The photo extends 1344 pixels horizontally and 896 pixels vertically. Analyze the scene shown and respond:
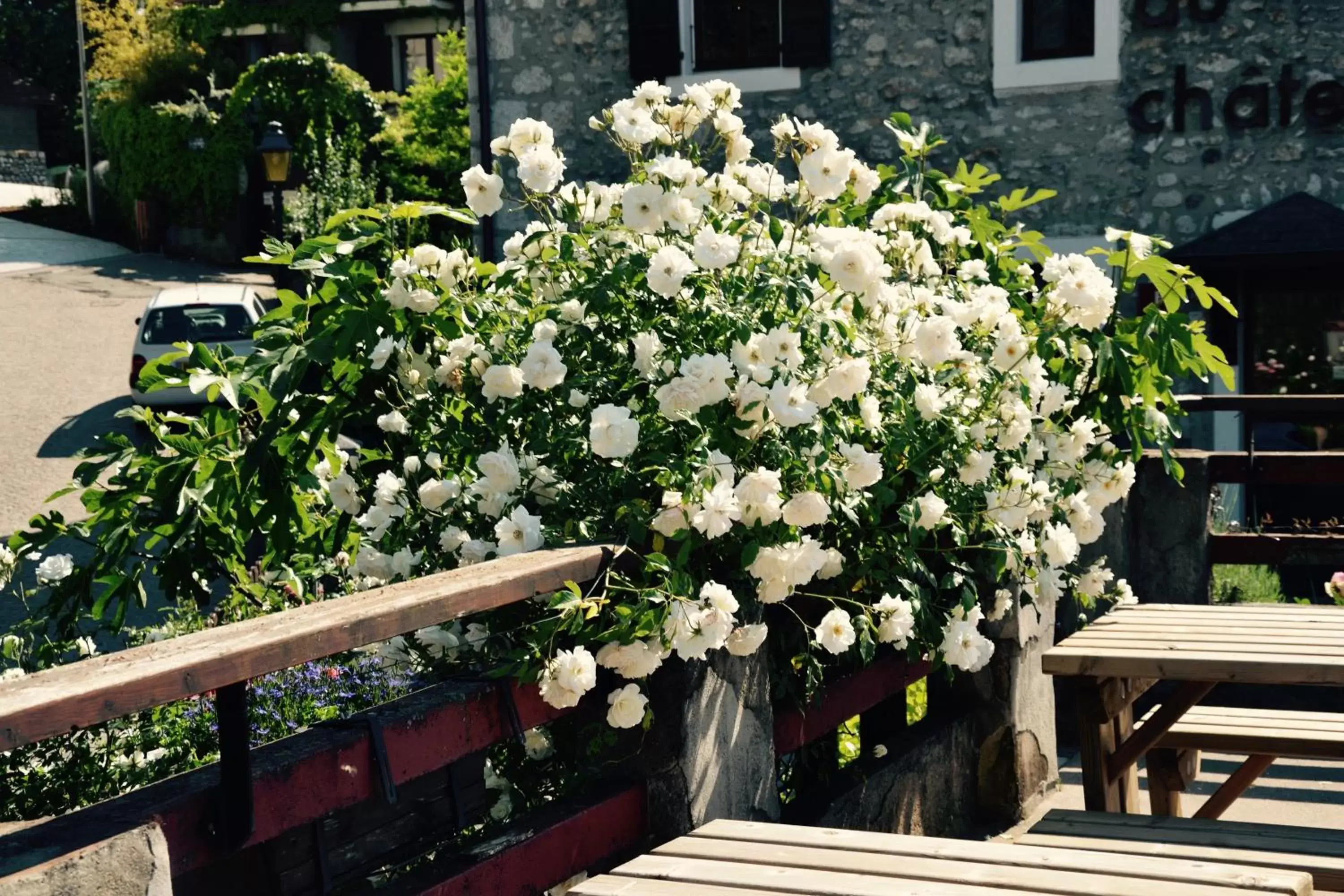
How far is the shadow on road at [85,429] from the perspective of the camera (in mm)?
15297

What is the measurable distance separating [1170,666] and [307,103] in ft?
75.9

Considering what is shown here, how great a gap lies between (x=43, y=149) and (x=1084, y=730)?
43.3 m

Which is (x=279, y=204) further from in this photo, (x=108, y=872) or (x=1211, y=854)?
(x=108, y=872)

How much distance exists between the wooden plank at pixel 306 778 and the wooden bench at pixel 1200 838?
1.08 metres

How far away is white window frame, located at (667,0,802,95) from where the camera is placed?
12.7 metres

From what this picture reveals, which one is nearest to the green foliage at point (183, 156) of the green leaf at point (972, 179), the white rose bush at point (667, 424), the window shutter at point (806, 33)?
the window shutter at point (806, 33)

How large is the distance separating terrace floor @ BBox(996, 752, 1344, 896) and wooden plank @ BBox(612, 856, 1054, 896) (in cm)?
245

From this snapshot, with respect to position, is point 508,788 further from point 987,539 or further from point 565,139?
point 565,139

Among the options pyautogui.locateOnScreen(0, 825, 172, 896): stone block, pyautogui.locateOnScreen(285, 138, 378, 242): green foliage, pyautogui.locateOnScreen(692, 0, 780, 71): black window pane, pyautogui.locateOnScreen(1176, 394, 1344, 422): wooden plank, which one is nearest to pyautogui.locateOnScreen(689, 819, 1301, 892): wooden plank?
pyautogui.locateOnScreen(0, 825, 172, 896): stone block

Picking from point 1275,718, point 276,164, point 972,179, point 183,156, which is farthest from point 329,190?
point 1275,718

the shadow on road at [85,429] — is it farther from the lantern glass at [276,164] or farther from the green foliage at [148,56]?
the green foliage at [148,56]

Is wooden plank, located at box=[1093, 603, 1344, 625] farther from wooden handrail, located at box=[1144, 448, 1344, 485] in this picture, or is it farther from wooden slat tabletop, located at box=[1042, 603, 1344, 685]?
wooden handrail, located at box=[1144, 448, 1344, 485]

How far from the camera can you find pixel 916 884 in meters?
2.32

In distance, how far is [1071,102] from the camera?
11875 mm
